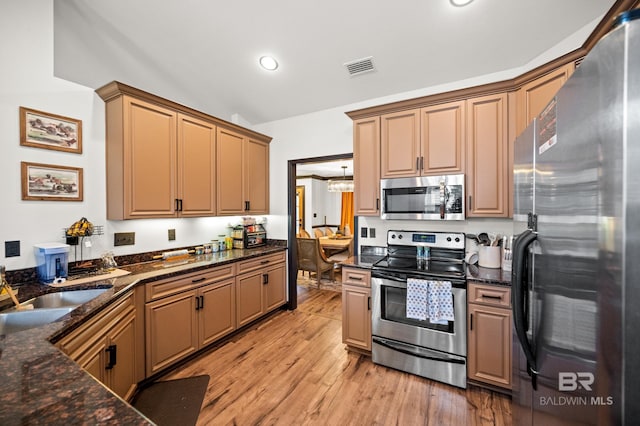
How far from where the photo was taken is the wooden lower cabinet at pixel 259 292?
3.08 m

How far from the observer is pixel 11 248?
192cm

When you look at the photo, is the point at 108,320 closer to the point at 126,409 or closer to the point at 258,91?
the point at 126,409

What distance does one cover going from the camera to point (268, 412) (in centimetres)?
192

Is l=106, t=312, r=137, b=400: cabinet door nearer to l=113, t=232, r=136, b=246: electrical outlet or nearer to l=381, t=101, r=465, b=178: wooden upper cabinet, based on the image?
l=113, t=232, r=136, b=246: electrical outlet

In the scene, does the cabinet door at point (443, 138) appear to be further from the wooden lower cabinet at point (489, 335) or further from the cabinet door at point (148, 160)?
the cabinet door at point (148, 160)

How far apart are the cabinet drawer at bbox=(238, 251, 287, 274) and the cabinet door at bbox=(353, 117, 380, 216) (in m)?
1.38

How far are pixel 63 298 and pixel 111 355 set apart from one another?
20.3 inches

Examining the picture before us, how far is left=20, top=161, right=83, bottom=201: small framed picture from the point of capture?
2.00 metres

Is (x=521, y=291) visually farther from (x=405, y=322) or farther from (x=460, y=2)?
(x=460, y=2)

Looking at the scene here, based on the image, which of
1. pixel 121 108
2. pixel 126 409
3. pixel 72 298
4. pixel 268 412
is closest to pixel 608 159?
pixel 126 409

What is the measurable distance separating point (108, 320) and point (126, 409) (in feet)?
4.63

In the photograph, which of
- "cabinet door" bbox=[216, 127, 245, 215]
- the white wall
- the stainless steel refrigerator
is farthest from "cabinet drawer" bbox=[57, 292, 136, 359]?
the stainless steel refrigerator

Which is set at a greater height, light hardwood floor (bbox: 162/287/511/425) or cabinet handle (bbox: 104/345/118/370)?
cabinet handle (bbox: 104/345/118/370)

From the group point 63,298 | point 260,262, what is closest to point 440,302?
point 260,262
